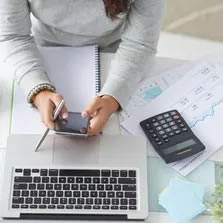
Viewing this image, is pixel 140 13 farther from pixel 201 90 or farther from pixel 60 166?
pixel 60 166

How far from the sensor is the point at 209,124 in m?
1.03

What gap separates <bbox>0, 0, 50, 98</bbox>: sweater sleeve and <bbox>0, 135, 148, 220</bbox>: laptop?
5.5 inches

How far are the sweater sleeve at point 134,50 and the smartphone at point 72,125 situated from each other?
12cm

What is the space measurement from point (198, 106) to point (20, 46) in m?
0.42

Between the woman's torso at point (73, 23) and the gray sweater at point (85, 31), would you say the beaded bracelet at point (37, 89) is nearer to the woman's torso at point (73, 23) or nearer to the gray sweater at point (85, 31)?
the gray sweater at point (85, 31)

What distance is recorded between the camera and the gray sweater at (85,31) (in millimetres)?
1027

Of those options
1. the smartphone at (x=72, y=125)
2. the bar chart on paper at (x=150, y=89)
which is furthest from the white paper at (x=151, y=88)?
the smartphone at (x=72, y=125)

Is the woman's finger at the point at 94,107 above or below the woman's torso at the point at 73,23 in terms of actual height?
below

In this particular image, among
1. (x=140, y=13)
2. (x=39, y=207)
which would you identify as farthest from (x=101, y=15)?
(x=39, y=207)

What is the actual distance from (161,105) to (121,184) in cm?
22

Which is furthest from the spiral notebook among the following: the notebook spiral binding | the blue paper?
the blue paper

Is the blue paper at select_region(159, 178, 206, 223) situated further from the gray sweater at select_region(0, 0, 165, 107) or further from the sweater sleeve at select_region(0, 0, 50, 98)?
the sweater sleeve at select_region(0, 0, 50, 98)

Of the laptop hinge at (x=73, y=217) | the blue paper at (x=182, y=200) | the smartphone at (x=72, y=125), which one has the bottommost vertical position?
the laptop hinge at (x=73, y=217)

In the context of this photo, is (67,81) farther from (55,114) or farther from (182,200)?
(182,200)
